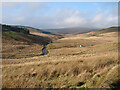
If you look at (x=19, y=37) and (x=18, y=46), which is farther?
(x=19, y=37)

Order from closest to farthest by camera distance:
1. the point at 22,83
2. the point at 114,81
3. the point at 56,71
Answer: the point at 114,81
the point at 22,83
the point at 56,71

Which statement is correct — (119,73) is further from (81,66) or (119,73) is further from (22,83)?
(22,83)

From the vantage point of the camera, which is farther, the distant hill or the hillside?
the distant hill

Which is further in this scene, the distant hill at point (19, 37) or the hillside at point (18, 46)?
the distant hill at point (19, 37)

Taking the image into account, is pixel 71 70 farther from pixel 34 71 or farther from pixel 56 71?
→ pixel 34 71

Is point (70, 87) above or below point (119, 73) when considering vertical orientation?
below

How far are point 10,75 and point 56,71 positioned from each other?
3235 millimetres

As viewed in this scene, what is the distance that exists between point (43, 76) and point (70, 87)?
223cm

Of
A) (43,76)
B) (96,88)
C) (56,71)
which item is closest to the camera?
(96,88)

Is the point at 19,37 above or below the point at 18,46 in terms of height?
above

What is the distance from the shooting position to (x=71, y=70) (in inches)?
279

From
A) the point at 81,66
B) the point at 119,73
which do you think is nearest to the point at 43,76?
the point at 81,66

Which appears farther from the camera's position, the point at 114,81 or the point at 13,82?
the point at 13,82

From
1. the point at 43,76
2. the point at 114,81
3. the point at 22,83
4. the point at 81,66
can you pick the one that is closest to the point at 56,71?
the point at 43,76
